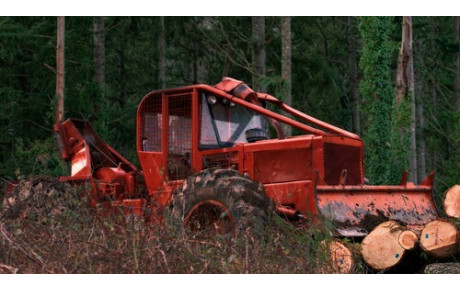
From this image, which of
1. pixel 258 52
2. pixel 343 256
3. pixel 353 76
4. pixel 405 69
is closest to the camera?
pixel 343 256

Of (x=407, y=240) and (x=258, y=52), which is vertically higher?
(x=258, y=52)

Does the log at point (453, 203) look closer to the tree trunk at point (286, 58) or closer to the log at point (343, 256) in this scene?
the log at point (343, 256)

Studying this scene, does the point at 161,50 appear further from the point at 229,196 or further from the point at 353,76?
the point at 229,196

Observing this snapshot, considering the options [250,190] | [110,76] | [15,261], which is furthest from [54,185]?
[110,76]

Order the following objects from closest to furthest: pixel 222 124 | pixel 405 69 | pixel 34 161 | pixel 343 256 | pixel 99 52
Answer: pixel 343 256, pixel 222 124, pixel 34 161, pixel 405 69, pixel 99 52

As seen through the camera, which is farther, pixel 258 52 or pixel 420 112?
pixel 420 112

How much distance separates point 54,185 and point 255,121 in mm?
3048

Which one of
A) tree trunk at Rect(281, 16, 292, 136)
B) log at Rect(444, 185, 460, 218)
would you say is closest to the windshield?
log at Rect(444, 185, 460, 218)

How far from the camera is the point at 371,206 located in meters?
10.4

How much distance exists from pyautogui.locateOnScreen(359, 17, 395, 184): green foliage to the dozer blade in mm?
11642

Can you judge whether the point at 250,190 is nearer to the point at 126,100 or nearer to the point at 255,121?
the point at 255,121

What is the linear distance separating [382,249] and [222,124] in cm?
289

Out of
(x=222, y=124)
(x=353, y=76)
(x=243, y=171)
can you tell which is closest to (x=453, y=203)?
(x=243, y=171)

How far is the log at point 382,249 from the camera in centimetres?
943
